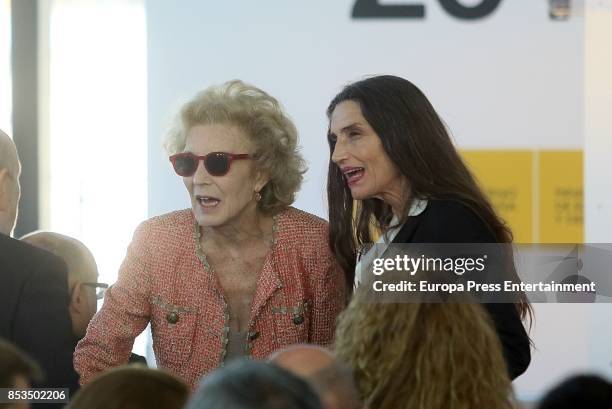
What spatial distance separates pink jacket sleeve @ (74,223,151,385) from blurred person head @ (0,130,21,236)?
0.40m

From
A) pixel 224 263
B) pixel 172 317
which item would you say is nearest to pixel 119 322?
pixel 172 317

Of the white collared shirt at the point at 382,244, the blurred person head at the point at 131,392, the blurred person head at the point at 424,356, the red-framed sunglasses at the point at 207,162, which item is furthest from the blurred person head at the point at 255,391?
the red-framed sunglasses at the point at 207,162

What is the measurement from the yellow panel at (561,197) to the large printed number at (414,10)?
0.57 metres

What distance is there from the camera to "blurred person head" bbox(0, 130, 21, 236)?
3553mm

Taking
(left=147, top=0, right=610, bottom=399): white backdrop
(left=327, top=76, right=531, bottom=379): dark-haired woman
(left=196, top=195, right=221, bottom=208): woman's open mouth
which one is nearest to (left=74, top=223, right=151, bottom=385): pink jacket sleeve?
(left=196, top=195, right=221, bottom=208): woman's open mouth

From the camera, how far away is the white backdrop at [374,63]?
4598mm

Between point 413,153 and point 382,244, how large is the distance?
10.1 inches

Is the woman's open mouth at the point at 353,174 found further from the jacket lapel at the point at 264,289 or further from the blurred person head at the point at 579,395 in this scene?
the blurred person head at the point at 579,395

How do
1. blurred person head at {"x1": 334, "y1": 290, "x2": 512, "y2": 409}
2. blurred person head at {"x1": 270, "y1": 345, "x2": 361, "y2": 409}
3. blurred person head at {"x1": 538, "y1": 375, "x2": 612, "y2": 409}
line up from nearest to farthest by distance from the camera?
1. blurred person head at {"x1": 538, "y1": 375, "x2": 612, "y2": 409}
2. blurred person head at {"x1": 270, "y1": 345, "x2": 361, "y2": 409}
3. blurred person head at {"x1": 334, "y1": 290, "x2": 512, "y2": 409}

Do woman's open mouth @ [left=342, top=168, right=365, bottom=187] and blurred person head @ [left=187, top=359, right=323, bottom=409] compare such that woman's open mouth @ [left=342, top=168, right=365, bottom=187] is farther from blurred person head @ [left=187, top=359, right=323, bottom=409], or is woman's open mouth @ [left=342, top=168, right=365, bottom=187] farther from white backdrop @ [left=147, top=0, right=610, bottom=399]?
blurred person head @ [left=187, top=359, right=323, bottom=409]

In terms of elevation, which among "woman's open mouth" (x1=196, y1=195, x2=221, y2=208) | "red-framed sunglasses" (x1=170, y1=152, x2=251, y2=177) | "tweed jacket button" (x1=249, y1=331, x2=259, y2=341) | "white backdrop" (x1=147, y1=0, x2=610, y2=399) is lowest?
"tweed jacket button" (x1=249, y1=331, x2=259, y2=341)

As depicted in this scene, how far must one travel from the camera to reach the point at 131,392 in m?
2.10

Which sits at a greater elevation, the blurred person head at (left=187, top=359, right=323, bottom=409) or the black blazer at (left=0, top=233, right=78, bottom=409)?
the blurred person head at (left=187, top=359, right=323, bottom=409)

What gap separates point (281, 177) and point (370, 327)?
1.11 m
